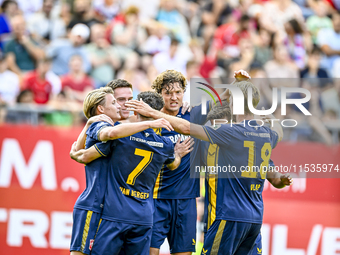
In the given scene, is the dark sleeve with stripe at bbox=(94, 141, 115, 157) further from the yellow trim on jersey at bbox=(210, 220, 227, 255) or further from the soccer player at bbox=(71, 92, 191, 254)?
the yellow trim on jersey at bbox=(210, 220, 227, 255)

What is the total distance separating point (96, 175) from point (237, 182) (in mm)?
1683

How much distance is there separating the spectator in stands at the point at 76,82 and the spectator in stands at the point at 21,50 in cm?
93

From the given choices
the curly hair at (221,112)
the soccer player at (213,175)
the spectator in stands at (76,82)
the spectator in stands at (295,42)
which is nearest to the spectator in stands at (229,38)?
the spectator in stands at (295,42)

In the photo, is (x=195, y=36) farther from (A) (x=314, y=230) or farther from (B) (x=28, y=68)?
(A) (x=314, y=230)

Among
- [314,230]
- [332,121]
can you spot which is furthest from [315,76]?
[314,230]

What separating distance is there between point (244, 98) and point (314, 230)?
4424 mm

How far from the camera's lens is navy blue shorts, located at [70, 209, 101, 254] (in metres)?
5.32

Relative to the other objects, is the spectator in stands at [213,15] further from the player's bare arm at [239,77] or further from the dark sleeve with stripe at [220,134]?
the dark sleeve with stripe at [220,134]

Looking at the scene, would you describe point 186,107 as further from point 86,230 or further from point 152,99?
point 86,230

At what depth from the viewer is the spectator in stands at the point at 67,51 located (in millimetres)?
10898

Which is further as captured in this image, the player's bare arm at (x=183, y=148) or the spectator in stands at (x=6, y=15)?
the spectator in stands at (x=6, y=15)

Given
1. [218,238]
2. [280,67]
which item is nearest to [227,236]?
[218,238]

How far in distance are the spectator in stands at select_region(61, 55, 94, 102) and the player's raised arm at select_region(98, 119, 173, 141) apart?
16.9ft

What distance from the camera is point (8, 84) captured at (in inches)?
401
